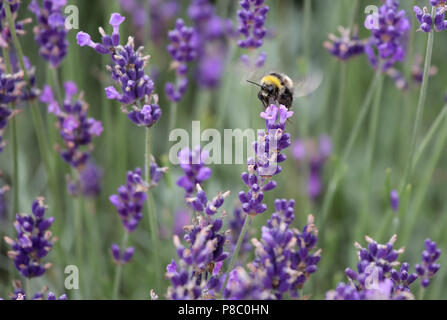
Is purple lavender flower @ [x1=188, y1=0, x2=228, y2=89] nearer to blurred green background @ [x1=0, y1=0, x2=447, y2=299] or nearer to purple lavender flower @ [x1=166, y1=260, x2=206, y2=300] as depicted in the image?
blurred green background @ [x1=0, y1=0, x2=447, y2=299]

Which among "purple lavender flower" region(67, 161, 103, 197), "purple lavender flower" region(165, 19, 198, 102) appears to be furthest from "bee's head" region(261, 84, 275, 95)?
"purple lavender flower" region(67, 161, 103, 197)

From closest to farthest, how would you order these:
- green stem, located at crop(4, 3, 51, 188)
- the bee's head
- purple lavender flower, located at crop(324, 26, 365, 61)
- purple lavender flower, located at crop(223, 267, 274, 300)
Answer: purple lavender flower, located at crop(223, 267, 274, 300)
green stem, located at crop(4, 3, 51, 188)
the bee's head
purple lavender flower, located at crop(324, 26, 365, 61)

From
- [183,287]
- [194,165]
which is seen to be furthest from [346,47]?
[183,287]

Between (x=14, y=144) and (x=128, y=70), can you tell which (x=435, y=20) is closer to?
(x=128, y=70)
